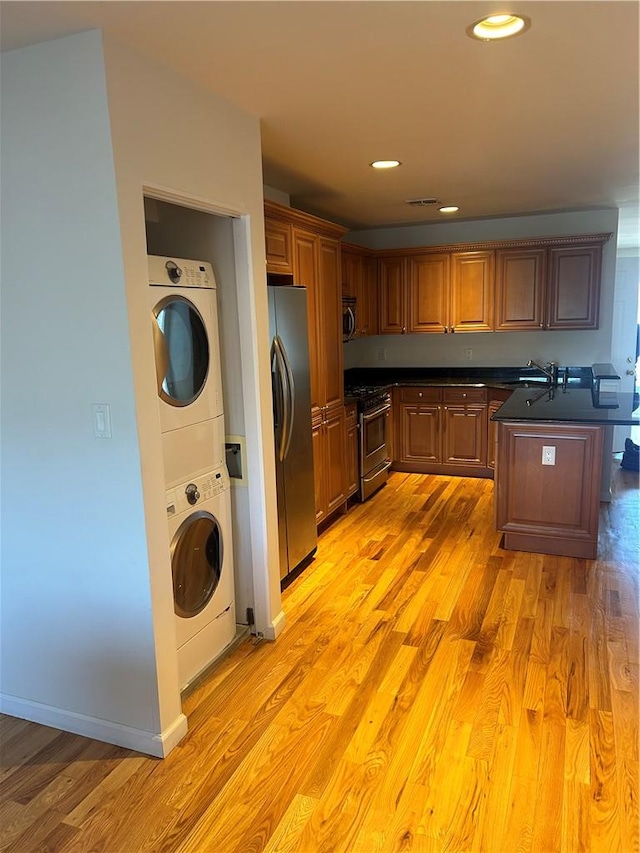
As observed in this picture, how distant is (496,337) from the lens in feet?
20.6

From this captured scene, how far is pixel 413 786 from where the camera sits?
2090mm

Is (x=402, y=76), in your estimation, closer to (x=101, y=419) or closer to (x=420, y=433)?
(x=101, y=419)

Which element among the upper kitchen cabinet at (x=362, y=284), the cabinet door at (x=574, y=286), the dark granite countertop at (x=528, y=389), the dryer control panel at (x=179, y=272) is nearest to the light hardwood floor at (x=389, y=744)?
Result: the dark granite countertop at (x=528, y=389)

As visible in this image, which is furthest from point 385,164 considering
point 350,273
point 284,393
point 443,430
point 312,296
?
point 443,430

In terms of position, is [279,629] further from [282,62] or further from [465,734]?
[282,62]

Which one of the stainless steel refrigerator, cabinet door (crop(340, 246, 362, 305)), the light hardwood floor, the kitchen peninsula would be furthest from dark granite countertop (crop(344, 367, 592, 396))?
the light hardwood floor

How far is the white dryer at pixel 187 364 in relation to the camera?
7.80 ft

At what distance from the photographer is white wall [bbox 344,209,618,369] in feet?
18.9

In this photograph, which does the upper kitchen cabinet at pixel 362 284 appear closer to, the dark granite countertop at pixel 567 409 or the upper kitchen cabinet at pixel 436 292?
the upper kitchen cabinet at pixel 436 292

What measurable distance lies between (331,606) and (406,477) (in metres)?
2.87

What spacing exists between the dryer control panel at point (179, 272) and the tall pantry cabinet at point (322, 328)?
3.30 feet

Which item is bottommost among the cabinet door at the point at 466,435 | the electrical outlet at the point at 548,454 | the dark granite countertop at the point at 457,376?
the cabinet door at the point at 466,435

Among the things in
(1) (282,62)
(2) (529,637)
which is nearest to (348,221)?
(1) (282,62)

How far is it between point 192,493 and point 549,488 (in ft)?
8.14
